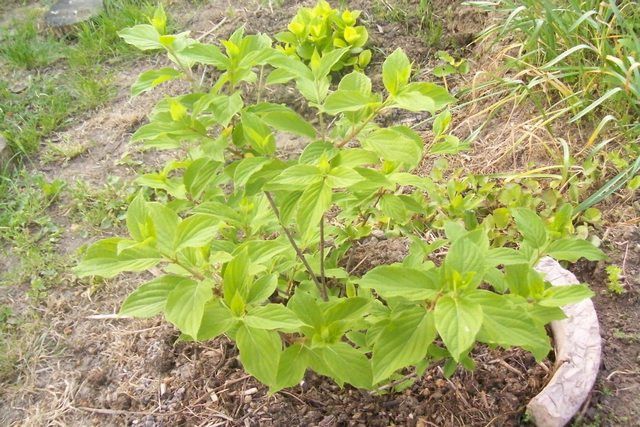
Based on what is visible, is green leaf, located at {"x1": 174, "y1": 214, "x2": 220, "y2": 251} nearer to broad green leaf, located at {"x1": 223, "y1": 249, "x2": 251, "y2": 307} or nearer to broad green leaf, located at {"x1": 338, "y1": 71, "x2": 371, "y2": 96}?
broad green leaf, located at {"x1": 223, "y1": 249, "x2": 251, "y2": 307}

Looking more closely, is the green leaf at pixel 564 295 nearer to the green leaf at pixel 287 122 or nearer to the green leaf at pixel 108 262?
the green leaf at pixel 287 122

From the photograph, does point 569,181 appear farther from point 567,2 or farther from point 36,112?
point 36,112

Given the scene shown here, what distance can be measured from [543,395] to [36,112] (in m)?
3.33

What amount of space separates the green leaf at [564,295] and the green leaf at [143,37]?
→ 1.11 metres

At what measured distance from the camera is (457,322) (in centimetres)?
112

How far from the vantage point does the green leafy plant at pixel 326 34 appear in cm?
323

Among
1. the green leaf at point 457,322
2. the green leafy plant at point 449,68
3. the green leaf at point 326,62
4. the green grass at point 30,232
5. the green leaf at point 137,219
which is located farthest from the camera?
the green leafy plant at point 449,68

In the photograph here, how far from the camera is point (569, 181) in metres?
2.54

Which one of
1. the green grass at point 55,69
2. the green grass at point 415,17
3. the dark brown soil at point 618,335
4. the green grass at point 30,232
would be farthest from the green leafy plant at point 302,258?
the green grass at point 55,69

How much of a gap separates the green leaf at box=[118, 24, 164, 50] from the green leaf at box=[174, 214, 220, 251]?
512 millimetres

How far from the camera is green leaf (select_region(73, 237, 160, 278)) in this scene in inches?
48.9

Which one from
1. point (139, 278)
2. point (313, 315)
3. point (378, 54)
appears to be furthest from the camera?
Result: point (378, 54)

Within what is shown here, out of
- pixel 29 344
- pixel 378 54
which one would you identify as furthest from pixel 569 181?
pixel 29 344

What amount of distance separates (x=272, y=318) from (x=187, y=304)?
183 mm
